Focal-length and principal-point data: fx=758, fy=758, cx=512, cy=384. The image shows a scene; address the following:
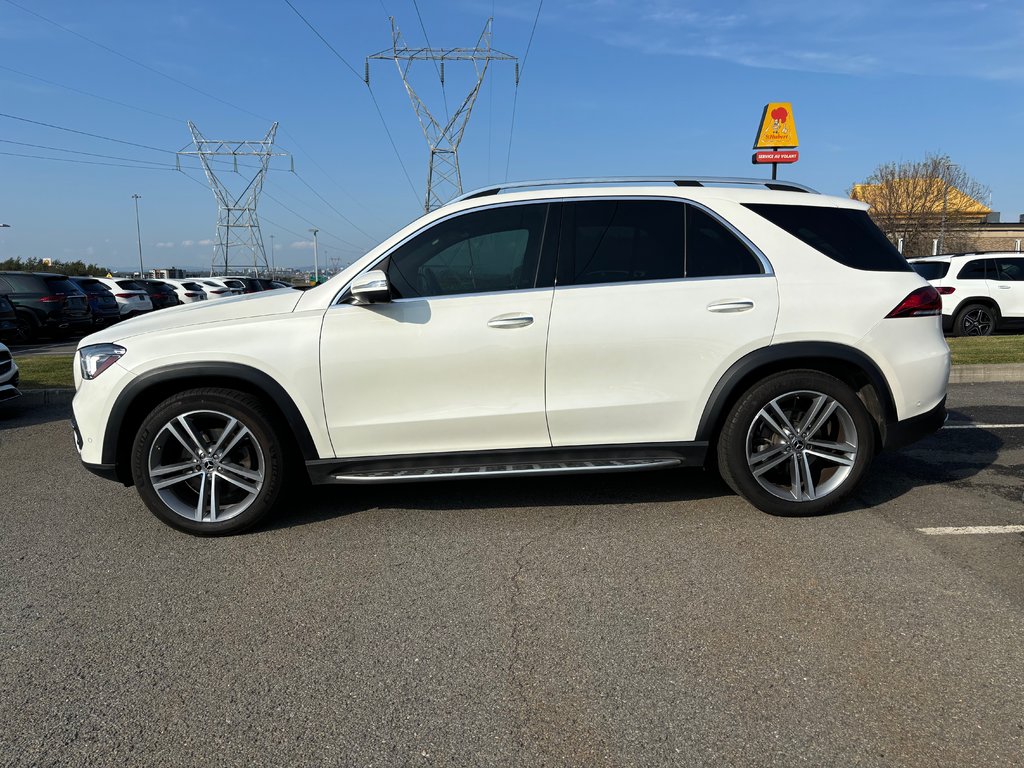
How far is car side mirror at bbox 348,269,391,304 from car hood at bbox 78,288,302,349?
0.43 m

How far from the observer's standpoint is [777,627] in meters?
3.13

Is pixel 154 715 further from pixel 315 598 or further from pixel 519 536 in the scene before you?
pixel 519 536

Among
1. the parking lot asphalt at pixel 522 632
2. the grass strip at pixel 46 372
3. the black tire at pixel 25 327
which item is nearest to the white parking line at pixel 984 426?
the parking lot asphalt at pixel 522 632

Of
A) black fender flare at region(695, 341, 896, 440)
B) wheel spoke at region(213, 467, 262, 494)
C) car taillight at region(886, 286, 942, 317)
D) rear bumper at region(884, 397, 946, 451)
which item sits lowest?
wheel spoke at region(213, 467, 262, 494)

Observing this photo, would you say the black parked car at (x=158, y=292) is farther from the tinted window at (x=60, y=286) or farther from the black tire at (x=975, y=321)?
the black tire at (x=975, y=321)

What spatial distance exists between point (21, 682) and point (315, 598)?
1.15m

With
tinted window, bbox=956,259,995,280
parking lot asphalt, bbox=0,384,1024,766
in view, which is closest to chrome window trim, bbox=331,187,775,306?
parking lot asphalt, bbox=0,384,1024,766

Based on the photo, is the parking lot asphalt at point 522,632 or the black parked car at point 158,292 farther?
the black parked car at point 158,292

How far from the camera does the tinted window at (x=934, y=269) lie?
14.6 metres

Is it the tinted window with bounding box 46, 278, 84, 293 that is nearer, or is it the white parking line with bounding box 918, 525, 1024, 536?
the white parking line with bounding box 918, 525, 1024, 536

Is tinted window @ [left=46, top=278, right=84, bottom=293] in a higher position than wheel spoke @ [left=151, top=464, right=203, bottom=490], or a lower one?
higher

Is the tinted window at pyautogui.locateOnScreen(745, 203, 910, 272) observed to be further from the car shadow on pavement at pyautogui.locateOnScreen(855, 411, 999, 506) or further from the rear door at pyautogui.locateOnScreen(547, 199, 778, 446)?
the car shadow on pavement at pyautogui.locateOnScreen(855, 411, 999, 506)

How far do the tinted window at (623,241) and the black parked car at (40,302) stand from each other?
54.7ft

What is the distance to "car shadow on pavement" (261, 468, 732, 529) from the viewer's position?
4723 millimetres
